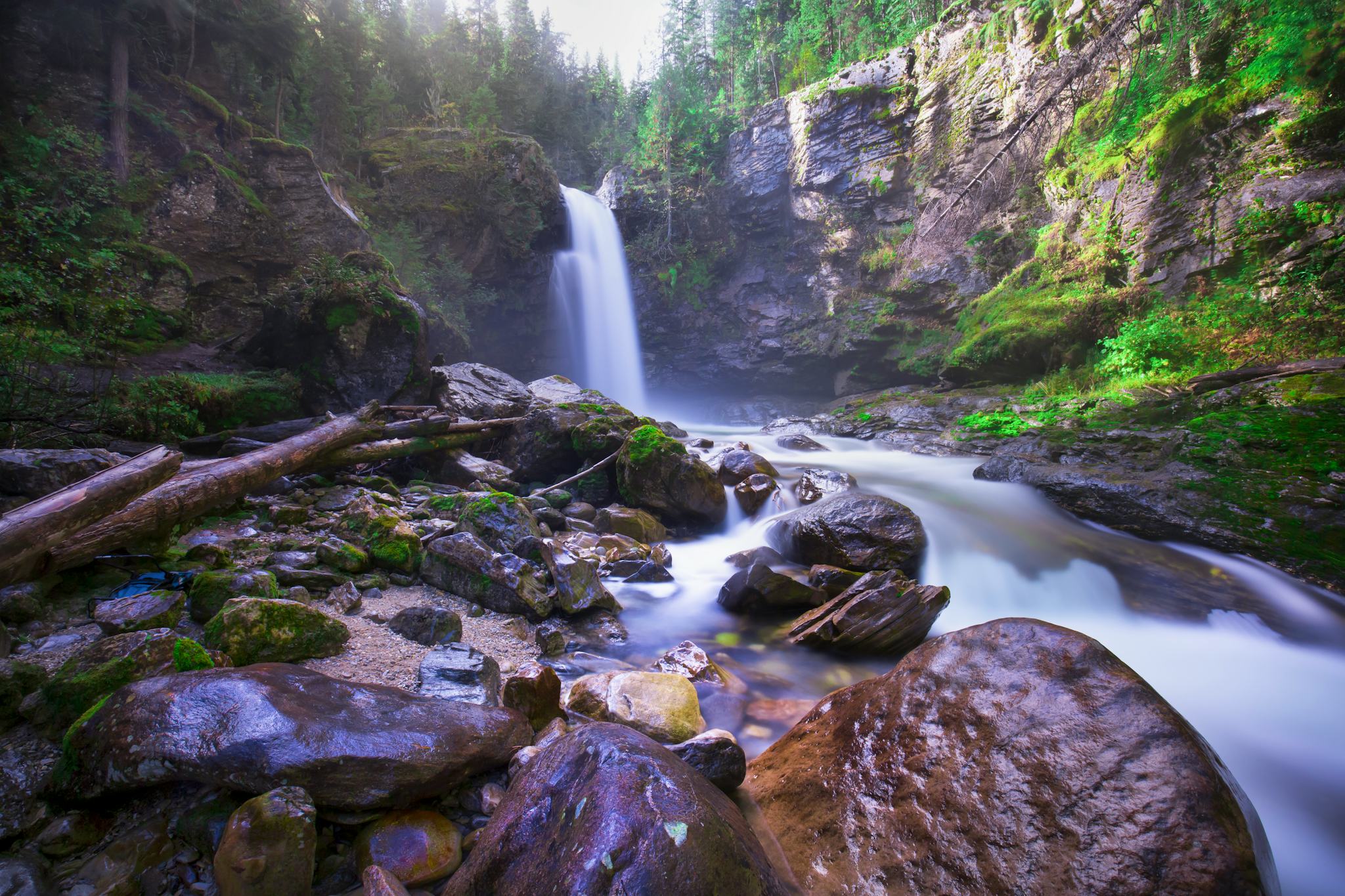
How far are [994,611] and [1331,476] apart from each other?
3.46 m

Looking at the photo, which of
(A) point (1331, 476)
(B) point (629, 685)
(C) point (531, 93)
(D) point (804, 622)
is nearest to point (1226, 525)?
(A) point (1331, 476)

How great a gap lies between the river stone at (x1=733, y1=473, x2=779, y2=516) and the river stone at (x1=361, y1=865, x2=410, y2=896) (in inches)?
258

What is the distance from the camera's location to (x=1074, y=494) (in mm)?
6461

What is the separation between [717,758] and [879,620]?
2560mm

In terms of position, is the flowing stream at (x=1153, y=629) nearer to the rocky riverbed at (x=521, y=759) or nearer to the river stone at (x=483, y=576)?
the rocky riverbed at (x=521, y=759)

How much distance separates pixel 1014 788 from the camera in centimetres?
167

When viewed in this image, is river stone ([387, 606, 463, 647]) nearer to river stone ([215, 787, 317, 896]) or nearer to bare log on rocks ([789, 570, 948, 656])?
river stone ([215, 787, 317, 896])

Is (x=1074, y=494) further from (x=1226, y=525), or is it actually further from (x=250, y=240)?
(x=250, y=240)

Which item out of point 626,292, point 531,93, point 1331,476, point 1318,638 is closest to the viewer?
point 1318,638

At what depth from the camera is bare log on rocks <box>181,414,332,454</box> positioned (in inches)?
264

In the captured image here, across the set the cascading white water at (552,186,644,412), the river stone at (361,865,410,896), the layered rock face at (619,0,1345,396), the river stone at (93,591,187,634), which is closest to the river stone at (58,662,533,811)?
the river stone at (361,865,410,896)

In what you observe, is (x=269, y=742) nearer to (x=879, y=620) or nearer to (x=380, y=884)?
(x=380, y=884)

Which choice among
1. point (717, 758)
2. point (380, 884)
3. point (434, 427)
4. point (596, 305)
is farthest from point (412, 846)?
point (596, 305)

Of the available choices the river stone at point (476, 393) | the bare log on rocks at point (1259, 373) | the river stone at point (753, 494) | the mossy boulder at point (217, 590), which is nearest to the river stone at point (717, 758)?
the mossy boulder at point (217, 590)
